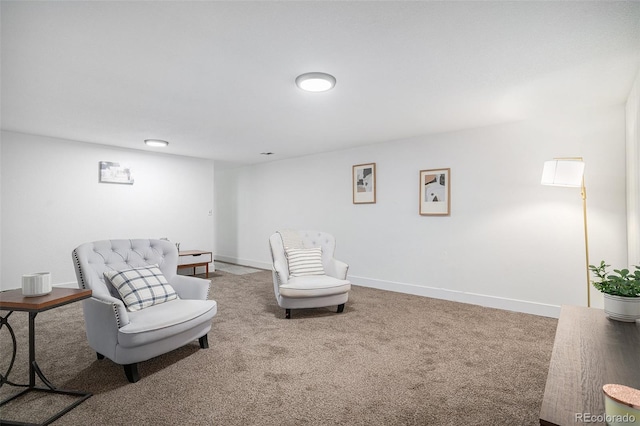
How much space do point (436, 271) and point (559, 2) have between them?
138 inches

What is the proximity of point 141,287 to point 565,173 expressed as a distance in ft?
13.2

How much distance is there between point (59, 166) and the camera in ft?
15.9

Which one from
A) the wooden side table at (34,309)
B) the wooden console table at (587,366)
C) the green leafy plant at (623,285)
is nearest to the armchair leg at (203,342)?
the wooden side table at (34,309)

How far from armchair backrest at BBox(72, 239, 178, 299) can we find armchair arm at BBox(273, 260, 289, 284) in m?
1.10

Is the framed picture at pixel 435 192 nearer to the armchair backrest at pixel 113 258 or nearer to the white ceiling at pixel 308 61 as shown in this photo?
the white ceiling at pixel 308 61

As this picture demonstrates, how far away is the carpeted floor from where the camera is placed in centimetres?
184

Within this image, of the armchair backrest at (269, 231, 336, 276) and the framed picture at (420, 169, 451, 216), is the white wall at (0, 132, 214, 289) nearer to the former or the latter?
the armchair backrest at (269, 231, 336, 276)

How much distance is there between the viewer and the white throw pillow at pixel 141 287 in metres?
2.46

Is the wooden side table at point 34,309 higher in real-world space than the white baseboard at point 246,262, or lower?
higher

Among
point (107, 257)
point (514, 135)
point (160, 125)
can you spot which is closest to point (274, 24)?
point (107, 257)

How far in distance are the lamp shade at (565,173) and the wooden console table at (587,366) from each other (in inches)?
67.9

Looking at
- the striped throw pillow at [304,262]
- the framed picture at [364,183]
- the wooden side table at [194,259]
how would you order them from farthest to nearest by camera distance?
the wooden side table at [194,259]
the framed picture at [364,183]
the striped throw pillow at [304,262]

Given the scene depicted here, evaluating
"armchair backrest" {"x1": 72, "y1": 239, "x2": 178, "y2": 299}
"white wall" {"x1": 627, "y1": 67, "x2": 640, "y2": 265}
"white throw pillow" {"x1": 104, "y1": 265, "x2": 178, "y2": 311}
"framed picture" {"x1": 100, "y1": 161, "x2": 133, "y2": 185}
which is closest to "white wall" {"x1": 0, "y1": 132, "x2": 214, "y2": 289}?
"framed picture" {"x1": 100, "y1": 161, "x2": 133, "y2": 185}

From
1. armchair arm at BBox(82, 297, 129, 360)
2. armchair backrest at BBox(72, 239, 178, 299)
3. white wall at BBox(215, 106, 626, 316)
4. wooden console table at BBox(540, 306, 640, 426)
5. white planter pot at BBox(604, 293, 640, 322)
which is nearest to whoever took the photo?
wooden console table at BBox(540, 306, 640, 426)
